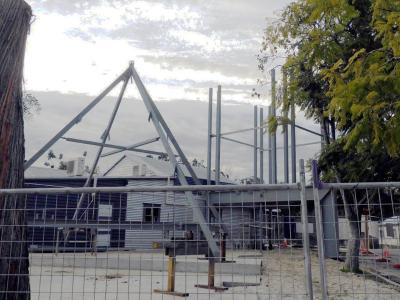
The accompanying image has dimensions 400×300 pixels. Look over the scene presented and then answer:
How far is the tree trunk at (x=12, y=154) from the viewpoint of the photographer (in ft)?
16.1

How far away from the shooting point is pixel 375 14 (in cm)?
557

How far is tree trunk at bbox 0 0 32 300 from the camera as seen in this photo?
16.1 feet

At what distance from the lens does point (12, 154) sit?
5.04 m

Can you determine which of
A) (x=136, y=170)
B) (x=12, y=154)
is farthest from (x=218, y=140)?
(x=12, y=154)

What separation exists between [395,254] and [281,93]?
883 cm

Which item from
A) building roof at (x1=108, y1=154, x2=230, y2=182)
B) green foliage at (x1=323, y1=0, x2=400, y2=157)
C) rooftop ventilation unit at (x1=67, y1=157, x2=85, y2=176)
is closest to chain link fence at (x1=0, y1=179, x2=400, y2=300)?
green foliage at (x1=323, y1=0, x2=400, y2=157)

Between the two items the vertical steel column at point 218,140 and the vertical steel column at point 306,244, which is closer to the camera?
the vertical steel column at point 306,244

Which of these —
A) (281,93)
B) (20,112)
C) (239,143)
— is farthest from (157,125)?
(239,143)

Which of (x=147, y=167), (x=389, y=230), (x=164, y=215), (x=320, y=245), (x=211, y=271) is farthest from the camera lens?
(x=147, y=167)

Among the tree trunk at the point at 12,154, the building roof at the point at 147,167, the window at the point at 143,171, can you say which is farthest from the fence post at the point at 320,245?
the window at the point at 143,171

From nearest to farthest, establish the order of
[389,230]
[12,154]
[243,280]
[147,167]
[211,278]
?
[12,154], [389,230], [211,278], [243,280], [147,167]

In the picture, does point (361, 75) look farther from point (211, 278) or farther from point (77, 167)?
point (77, 167)

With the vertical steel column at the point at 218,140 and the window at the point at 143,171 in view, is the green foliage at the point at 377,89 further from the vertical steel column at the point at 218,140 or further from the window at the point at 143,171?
the window at the point at 143,171

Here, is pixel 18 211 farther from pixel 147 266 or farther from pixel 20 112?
pixel 147 266
